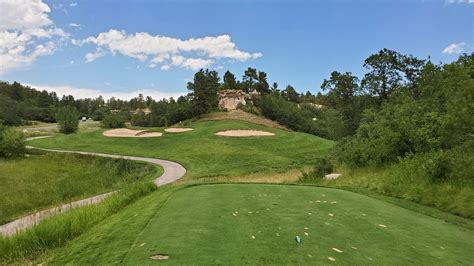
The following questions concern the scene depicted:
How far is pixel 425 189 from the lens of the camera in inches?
516

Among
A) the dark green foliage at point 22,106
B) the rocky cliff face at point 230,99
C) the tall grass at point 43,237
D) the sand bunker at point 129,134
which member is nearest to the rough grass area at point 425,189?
the tall grass at point 43,237

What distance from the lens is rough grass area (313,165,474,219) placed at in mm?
11164

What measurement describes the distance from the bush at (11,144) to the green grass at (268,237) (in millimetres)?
38518

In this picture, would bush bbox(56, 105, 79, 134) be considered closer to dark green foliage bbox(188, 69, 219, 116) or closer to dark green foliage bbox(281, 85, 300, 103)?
dark green foliage bbox(188, 69, 219, 116)

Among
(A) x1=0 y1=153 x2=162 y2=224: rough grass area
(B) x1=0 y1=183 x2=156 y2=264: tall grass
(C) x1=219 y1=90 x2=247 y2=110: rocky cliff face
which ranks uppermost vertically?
(C) x1=219 y1=90 x2=247 y2=110: rocky cliff face

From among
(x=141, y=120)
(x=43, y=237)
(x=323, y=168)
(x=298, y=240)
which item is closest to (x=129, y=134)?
(x=323, y=168)

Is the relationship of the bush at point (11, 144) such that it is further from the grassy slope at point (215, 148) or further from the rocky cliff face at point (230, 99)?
the rocky cliff face at point (230, 99)

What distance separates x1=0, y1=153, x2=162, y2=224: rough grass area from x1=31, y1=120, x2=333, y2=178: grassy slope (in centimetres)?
545

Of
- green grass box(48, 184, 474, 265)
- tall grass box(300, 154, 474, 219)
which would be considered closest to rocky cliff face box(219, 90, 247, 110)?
tall grass box(300, 154, 474, 219)

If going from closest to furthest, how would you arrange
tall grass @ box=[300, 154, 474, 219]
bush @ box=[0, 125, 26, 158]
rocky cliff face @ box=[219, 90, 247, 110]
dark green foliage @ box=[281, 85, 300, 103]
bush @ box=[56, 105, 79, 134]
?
tall grass @ box=[300, 154, 474, 219] < bush @ box=[0, 125, 26, 158] < rocky cliff face @ box=[219, 90, 247, 110] < bush @ box=[56, 105, 79, 134] < dark green foliage @ box=[281, 85, 300, 103]

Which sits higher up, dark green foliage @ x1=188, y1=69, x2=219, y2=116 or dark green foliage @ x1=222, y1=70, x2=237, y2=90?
dark green foliage @ x1=222, y1=70, x2=237, y2=90

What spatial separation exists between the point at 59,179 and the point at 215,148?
65.0 ft

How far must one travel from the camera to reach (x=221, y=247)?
557 centimetres

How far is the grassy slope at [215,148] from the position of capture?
36438 mm
